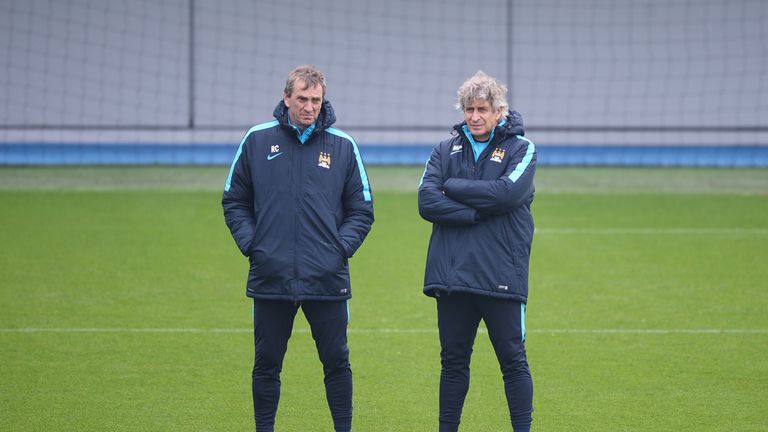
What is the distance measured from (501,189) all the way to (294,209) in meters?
0.82

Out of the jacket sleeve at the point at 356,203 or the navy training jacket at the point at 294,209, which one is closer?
the navy training jacket at the point at 294,209

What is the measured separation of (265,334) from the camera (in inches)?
190

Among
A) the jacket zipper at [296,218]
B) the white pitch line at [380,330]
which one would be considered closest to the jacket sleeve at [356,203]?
the jacket zipper at [296,218]

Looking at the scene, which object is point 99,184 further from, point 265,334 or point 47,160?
point 265,334

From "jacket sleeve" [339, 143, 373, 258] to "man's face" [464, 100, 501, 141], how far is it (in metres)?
0.48

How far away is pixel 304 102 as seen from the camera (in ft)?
15.4

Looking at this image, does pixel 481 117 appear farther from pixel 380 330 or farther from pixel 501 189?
pixel 380 330

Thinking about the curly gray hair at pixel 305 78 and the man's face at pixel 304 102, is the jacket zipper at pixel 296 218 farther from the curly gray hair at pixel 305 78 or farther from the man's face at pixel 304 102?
the curly gray hair at pixel 305 78

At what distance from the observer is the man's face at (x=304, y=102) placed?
4695 millimetres

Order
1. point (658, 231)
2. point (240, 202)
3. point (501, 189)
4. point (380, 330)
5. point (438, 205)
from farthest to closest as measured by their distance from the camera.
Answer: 1. point (658, 231)
2. point (380, 330)
3. point (240, 202)
4. point (438, 205)
5. point (501, 189)

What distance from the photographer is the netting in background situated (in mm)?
18844

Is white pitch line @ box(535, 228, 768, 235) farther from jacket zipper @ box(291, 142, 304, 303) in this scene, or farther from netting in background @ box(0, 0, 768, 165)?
netting in background @ box(0, 0, 768, 165)

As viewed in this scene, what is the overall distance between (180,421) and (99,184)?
9038mm

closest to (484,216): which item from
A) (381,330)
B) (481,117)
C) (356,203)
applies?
(481,117)
